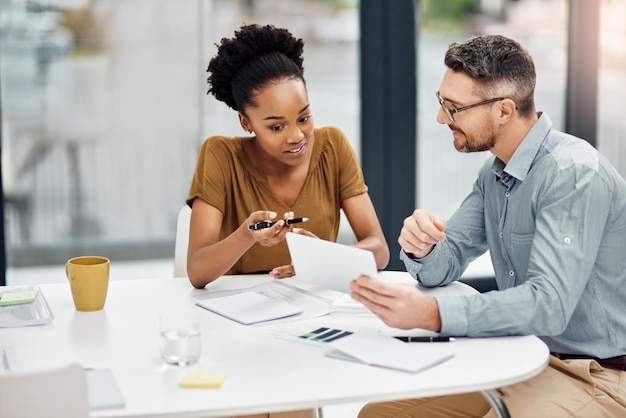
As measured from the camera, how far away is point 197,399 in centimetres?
153

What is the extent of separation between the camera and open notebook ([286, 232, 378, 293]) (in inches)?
73.5

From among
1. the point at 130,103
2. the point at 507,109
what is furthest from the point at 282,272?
→ the point at 130,103

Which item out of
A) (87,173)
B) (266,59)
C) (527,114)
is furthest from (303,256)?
(87,173)

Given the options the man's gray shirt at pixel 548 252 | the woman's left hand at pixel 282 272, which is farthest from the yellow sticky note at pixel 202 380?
the woman's left hand at pixel 282 272

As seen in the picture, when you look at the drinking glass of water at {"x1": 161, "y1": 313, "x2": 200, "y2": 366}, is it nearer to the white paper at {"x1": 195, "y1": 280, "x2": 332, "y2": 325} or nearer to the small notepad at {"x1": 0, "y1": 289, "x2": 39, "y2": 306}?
the white paper at {"x1": 195, "y1": 280, "x2": 332, "y2": 325}

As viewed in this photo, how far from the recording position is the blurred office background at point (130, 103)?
3.90m

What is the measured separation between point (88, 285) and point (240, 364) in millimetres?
570

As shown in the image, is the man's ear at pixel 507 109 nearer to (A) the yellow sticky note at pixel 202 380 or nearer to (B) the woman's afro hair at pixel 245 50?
(B) the woman's afro hair at pixel 245 50

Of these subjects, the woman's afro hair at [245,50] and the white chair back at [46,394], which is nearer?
the white chair back at [46,394]

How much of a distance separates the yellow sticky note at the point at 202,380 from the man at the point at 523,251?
0.41 m

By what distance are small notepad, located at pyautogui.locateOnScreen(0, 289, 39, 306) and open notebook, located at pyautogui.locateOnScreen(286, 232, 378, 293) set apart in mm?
702

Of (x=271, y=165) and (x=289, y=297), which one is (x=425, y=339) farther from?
(x=271, y=165)

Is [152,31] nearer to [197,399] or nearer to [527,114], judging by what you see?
[527,114]

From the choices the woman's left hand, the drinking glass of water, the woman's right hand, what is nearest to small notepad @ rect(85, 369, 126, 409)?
the drinking glass of water
